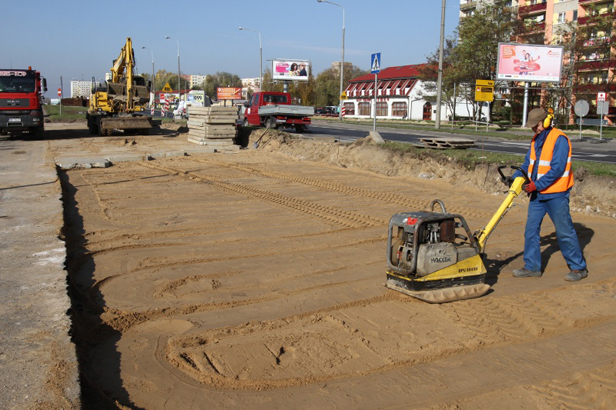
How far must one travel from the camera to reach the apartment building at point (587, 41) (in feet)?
141

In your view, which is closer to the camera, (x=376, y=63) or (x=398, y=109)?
(x=376, y=63)

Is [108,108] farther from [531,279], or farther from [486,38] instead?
[486,38]

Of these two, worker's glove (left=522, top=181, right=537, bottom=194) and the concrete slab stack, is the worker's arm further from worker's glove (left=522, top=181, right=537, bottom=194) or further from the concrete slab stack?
the concrete slab stack

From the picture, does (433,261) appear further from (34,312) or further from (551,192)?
(34,312)

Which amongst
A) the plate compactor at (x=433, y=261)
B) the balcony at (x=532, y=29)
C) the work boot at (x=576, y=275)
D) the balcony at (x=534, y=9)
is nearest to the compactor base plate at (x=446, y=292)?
the plate compactor at (x=433, y=261)

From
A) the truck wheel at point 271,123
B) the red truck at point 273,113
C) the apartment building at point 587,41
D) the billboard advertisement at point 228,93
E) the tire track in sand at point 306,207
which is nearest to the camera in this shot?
the tire track in sand at point 306,207

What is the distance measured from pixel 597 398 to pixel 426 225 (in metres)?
2.16

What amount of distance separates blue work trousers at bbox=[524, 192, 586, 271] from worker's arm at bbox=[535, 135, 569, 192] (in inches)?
10.1

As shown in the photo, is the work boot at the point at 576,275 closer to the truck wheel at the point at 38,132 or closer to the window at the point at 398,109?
the truck wheel at the point at 38,132

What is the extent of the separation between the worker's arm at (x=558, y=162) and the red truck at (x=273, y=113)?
22.6 metres

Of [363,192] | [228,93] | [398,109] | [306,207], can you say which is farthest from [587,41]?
[306,207]

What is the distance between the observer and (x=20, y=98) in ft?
81.7

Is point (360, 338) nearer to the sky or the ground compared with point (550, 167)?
nearer to the ground

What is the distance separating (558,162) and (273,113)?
900 inches
